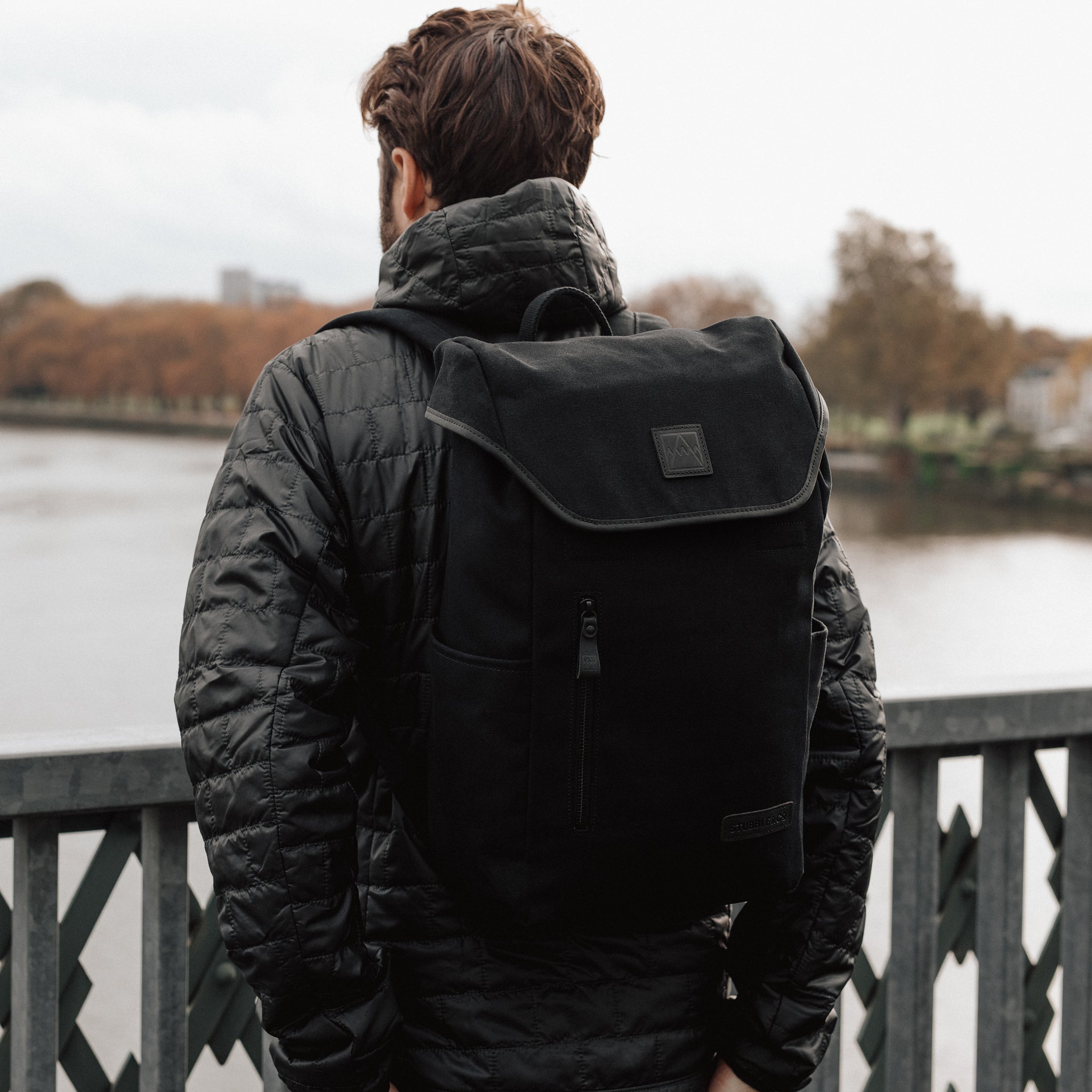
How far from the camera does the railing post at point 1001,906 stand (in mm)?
1729

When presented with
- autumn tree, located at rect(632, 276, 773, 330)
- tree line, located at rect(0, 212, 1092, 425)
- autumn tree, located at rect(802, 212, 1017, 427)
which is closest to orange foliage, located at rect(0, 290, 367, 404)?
tree line, located at rect(0, 212, 1092, 425)

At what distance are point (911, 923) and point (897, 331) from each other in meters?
40.7

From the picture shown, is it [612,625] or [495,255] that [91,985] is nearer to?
[612,625]

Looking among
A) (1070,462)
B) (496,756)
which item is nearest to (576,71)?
(496,756)

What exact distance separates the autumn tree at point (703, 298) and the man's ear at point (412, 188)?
48401mm

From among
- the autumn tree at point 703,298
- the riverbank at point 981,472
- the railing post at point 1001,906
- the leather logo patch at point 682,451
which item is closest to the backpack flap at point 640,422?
the leather logo patch at point 682,451

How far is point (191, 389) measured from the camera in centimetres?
5544

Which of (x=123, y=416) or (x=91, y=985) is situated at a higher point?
(x=123, y=416)

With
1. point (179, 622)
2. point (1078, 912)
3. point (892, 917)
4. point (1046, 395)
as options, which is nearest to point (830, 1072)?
point (892, 917)

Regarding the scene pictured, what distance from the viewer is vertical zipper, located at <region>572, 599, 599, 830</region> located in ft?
3.00

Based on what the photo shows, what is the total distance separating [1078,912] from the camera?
1.80m

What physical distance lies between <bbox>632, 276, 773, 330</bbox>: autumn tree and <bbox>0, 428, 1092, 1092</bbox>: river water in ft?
32.8

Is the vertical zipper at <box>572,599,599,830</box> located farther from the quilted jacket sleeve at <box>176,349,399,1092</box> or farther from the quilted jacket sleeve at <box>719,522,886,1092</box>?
the quilted jacket sleeve at <box>719,522,886,1092</box>

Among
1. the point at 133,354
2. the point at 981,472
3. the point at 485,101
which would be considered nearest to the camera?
the point at 485,101
